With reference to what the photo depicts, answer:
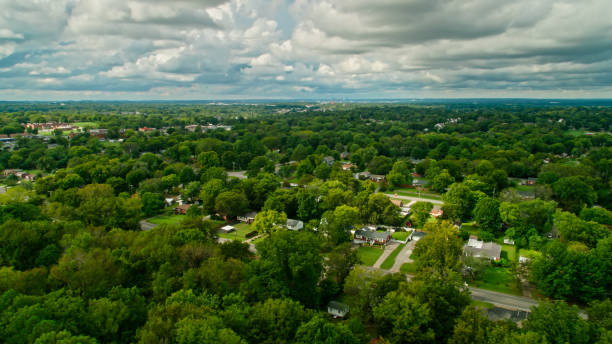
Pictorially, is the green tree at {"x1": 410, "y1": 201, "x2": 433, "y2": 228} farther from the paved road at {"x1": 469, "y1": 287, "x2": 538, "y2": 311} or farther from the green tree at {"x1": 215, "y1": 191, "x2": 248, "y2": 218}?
the green tree at {"x1": 215, "y1": 191, "x2": 248, "y2": 218}

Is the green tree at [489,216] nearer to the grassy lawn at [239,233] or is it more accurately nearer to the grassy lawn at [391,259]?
the grassy lawn at [391,259]

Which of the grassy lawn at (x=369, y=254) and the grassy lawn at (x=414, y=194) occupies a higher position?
the grassy lawn at (x=414, y=194)

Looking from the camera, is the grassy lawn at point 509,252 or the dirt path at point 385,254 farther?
the grassy lawn at point 509,252

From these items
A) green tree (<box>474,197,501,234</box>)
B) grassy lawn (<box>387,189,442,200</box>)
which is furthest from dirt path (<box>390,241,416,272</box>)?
grassy lawn (<box>387,189,442,200</box>)

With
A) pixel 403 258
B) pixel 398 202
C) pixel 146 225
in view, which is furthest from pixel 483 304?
pixel 146 225

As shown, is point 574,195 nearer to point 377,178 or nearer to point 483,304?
point 483,304

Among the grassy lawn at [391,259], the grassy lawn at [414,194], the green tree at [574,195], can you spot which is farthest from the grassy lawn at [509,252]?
the grassy lawn at [414,194]

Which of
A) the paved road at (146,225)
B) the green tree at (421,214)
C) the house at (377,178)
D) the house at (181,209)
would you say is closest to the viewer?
the green tree at (421,214)

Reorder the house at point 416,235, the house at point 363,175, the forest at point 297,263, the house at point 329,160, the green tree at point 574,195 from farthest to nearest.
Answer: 1. the house at point 329,160
2. the house at point 363,175
3. the green tree at point 574,195
4. the house at point 416,235
5. the forest at point 297,263
